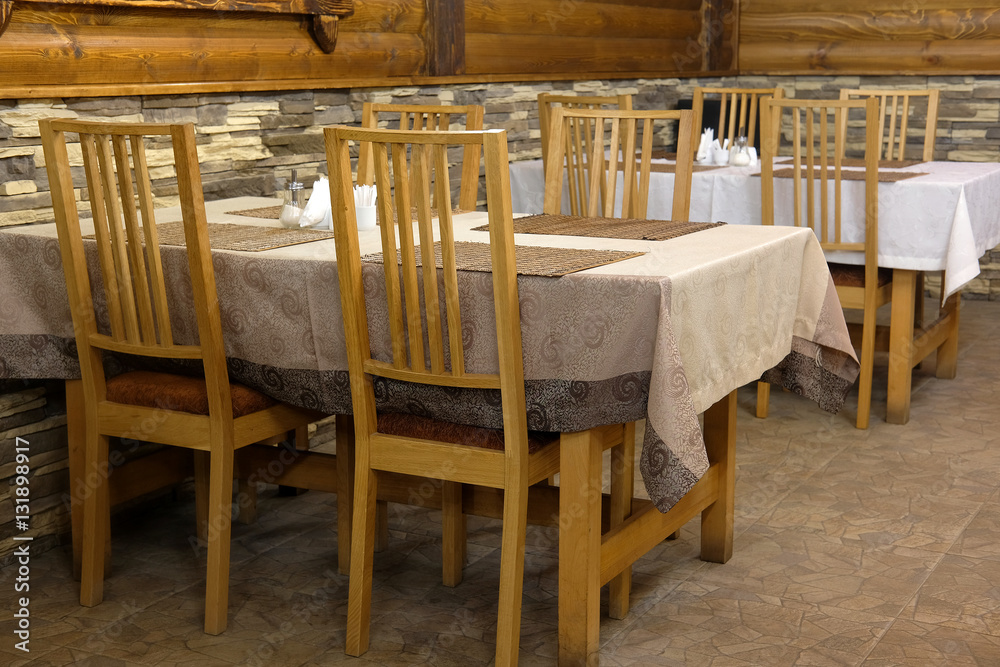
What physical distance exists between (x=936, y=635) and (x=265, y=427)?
56.5 inches

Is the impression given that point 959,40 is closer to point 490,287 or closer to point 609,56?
point 609,56

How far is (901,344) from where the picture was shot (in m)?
3.61

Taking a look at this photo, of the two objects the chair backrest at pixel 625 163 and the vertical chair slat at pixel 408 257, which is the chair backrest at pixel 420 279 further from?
the chair backrest at pixel 625 163

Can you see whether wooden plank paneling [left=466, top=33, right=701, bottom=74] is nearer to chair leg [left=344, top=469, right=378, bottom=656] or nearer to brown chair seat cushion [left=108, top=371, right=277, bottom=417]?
brown chair seat cushion [left=108, top=371, right=277, bottom=417]

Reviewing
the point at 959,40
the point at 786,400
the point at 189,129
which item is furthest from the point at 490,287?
the point at 959,40

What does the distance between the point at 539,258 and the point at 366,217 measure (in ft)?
1.94

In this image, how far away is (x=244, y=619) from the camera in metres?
2.38

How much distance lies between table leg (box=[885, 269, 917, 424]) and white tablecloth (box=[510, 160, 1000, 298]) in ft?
0.26

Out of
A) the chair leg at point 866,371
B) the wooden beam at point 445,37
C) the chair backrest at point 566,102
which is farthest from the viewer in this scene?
the wooden beam at point 445,37

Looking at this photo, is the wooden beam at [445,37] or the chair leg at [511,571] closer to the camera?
the chair leg at [511,571]

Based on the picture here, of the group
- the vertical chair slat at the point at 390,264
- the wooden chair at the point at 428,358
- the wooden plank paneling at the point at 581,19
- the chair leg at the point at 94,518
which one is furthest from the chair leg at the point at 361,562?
the wooden plank paneling at the point at 581,19

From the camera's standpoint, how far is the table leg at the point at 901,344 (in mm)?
3586

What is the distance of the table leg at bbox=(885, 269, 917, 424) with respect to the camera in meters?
3.59
